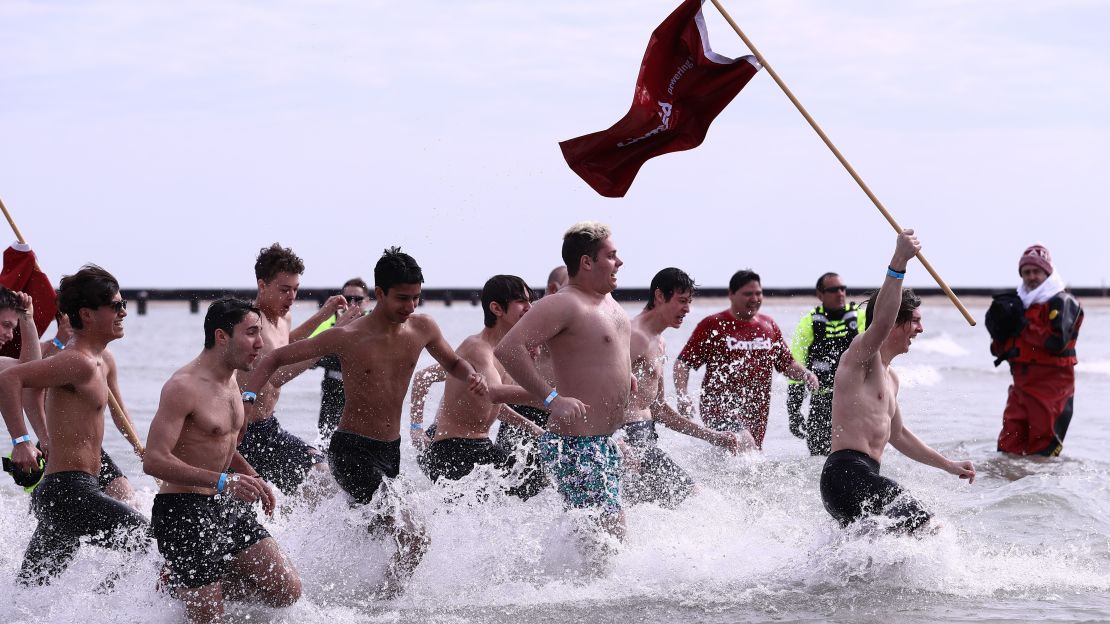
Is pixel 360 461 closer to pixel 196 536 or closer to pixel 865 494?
pixel 196 536

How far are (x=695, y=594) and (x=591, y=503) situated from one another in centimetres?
83

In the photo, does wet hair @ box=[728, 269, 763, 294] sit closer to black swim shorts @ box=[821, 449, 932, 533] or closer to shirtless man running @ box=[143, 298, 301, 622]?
black swim shorts @ box=[821, 449, 932, 533]

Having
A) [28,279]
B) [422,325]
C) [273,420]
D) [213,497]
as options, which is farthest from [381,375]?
[28,279]

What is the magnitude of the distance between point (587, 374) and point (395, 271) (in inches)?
47.1

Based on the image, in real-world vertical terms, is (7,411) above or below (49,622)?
above

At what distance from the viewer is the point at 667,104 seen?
27.8ft

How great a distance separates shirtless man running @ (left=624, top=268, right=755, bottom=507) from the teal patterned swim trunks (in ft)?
4.57

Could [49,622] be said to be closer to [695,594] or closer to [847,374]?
[695,594]

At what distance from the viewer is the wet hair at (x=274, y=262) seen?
8.27 meters

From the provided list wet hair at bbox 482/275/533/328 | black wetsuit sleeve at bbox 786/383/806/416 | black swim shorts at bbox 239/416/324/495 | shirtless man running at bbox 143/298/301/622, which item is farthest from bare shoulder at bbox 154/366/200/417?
black wetsuit sleeve at bbox 786/383/806/416

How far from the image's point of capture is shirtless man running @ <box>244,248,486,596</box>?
6.69 m

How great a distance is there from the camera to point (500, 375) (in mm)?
8750

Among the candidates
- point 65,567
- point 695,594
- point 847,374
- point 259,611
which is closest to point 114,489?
point 65,567

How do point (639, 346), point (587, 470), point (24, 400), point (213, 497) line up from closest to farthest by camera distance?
point (213, 497), point (24, 400), point (587, 470), point (639, 346)
